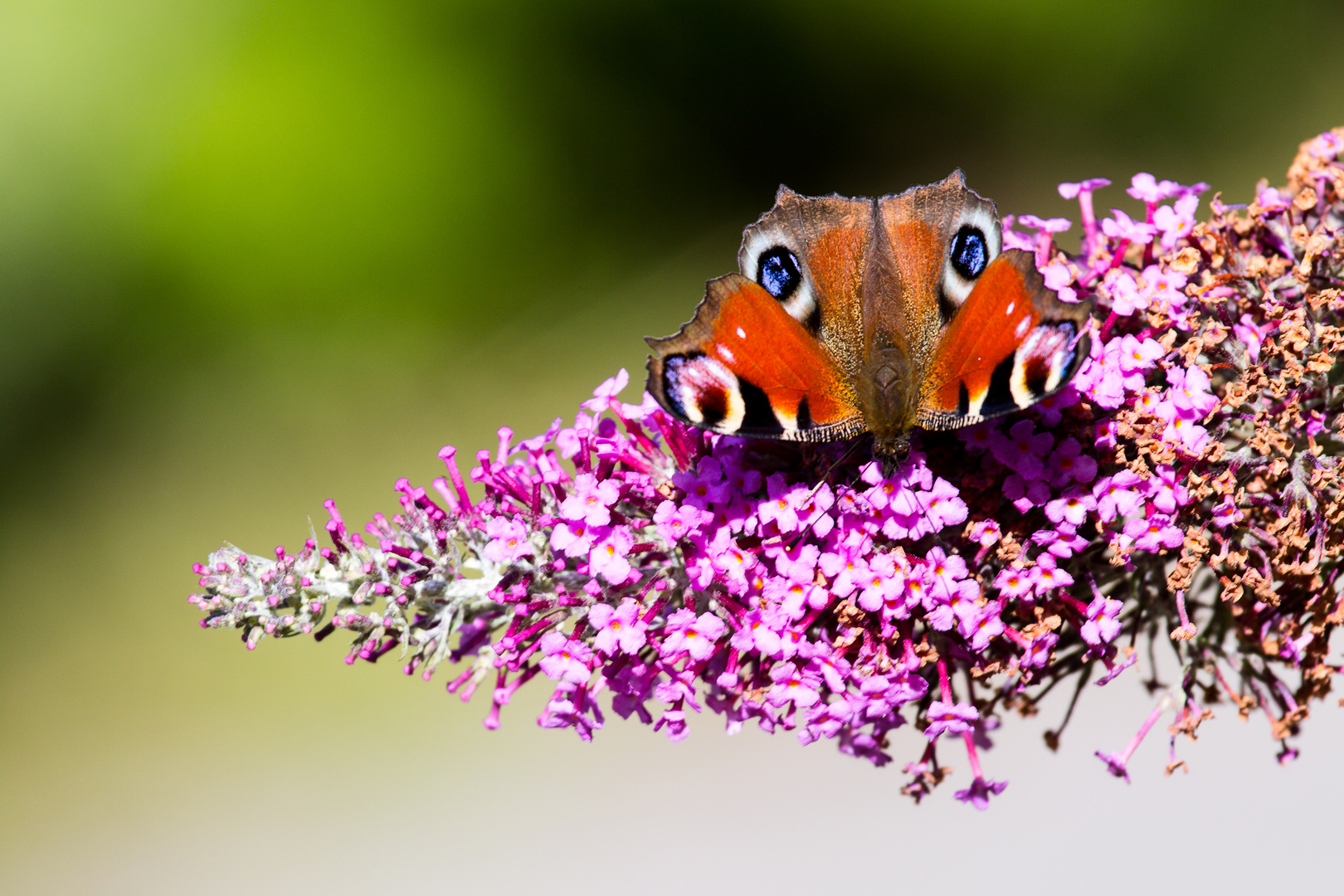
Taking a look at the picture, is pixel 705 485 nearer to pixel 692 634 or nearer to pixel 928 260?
pixel 692 634

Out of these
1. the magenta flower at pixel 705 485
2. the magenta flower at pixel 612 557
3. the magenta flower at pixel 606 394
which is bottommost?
the magenta flower at pixel 612 557

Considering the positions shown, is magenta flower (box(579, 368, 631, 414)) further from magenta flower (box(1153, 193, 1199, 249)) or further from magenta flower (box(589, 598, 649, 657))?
magenta flower (box(1153, 193, 1199, 249))

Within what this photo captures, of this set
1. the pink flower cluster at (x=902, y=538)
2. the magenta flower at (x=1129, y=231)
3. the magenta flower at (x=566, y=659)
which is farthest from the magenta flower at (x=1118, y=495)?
the magenta flower at (x=566, y=659)

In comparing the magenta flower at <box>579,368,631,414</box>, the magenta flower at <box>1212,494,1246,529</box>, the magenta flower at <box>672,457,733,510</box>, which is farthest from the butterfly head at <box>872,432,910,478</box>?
the magenta flower at <box>1212,494,1246,529</box>

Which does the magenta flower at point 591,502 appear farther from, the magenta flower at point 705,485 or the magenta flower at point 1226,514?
the magenta flower at point 1226,514

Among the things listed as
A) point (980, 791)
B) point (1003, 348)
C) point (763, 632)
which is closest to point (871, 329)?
point (1003, 348)

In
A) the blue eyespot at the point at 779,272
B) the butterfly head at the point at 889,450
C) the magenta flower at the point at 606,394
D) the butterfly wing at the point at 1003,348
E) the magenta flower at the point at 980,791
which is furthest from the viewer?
the magenta flower at the point at 980,791

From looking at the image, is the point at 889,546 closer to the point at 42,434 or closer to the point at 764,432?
the point at 764,432
